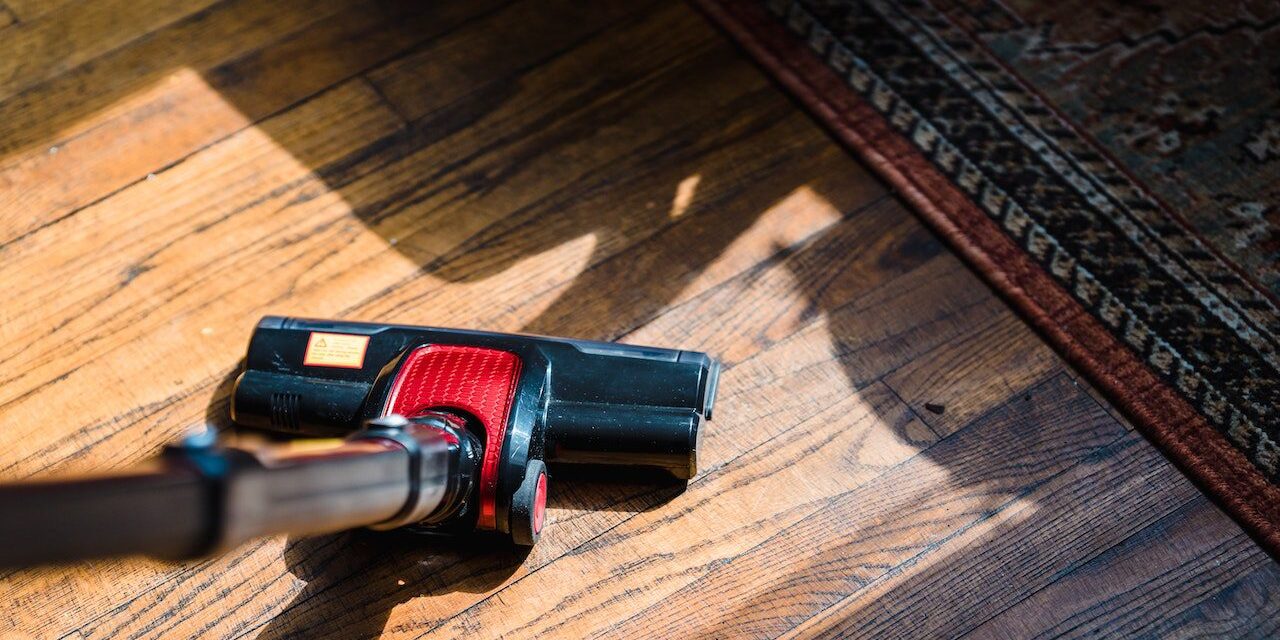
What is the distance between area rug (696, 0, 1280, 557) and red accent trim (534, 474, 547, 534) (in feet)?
1.74

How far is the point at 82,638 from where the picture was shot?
1029 mm

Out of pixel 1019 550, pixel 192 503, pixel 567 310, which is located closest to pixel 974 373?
pixel 1019 550

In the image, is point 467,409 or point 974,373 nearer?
point 467,409

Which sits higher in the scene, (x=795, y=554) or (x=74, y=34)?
(x=74, y=34)

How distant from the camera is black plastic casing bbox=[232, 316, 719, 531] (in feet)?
3.44

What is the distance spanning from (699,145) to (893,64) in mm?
268

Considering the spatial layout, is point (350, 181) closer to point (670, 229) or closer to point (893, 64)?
point (670, 229)

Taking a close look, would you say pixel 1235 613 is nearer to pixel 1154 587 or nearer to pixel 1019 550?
pixel 1154 587

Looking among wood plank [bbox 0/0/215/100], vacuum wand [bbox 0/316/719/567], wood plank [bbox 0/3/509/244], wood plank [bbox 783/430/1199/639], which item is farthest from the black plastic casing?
wood plank [bbox 0/0/215/100]

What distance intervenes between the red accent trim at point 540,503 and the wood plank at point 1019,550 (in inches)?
9.5

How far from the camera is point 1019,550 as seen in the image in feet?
3.47

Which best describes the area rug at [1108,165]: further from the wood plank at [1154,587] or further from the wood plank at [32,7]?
the wood plank at [32,7]

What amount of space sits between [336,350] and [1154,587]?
767 mm

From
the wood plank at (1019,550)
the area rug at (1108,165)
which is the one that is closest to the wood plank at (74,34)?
the area rug at (1108,165)
